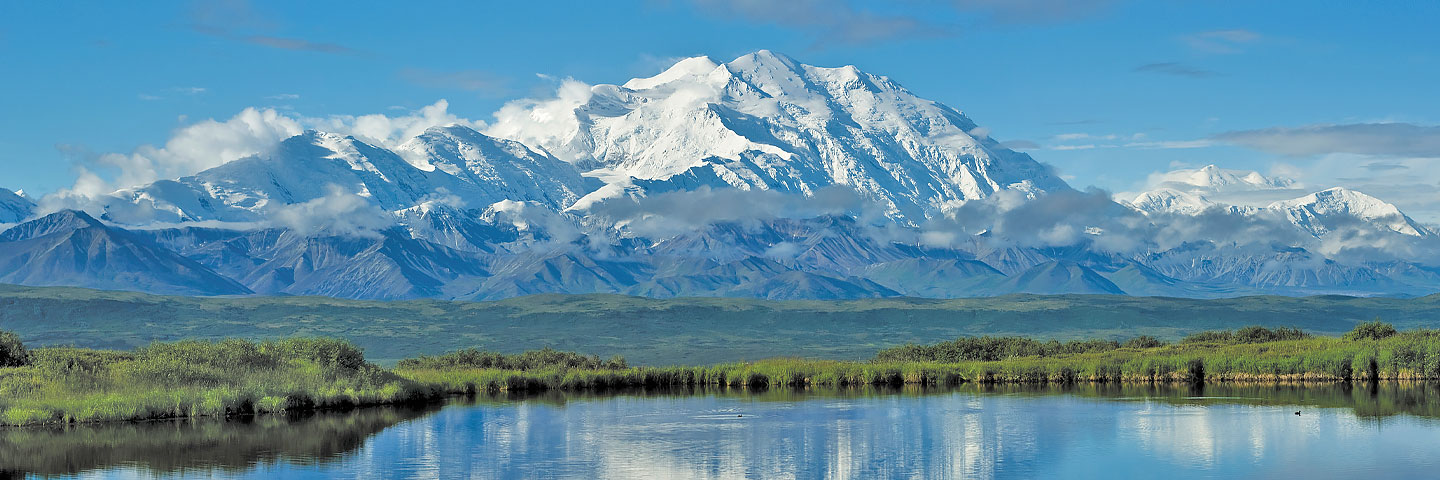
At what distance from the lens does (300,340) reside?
86.8 meters

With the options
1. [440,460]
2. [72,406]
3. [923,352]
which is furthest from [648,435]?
[923,352]

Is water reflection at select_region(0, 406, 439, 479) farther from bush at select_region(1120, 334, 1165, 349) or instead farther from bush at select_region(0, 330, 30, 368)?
bush at select_region(1120, 334, 1165, 349)

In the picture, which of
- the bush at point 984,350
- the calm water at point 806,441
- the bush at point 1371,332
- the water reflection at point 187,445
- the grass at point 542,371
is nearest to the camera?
the calm water at point 806,441

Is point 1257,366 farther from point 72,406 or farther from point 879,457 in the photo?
point 72,406

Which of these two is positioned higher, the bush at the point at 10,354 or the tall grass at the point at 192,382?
the bush at the point at 10,354

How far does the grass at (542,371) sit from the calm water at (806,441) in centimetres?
311

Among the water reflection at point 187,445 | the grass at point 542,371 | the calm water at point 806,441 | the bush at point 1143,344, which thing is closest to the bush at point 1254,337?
the grass at point 542,371

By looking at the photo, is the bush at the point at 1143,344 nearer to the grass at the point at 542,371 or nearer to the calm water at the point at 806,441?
the grass at the point at 542,371

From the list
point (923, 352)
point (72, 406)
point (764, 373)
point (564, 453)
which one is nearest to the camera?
point (564, 453)

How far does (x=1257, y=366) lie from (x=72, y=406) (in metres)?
65.5

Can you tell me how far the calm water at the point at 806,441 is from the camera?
5056cm

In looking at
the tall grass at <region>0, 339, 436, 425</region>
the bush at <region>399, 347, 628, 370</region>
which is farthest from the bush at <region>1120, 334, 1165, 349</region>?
the tall grass at <region>0, 339, 436, 425</region>

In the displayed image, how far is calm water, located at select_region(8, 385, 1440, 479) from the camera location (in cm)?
5056

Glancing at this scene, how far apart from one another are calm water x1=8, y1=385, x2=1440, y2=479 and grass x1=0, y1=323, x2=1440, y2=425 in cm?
311
